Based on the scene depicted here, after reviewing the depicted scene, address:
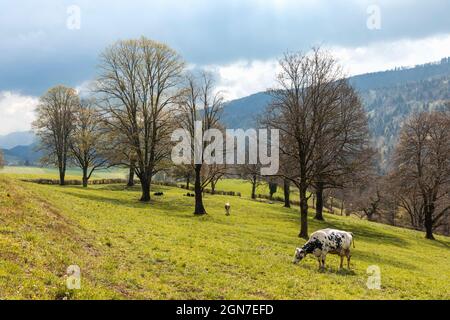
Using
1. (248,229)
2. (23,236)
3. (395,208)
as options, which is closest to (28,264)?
(23,236)

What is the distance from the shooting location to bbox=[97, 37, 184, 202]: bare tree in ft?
173

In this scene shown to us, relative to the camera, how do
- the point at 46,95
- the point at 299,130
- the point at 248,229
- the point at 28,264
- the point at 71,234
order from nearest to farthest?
the point at 28,264, the point at 71,234, the point at 299,130, the point at 248,229, the point at 46,95

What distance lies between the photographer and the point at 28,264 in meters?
14.0

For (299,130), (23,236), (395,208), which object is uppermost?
(299,130)

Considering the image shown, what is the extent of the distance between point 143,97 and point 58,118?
94.9ft

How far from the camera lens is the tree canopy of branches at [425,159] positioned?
50919 millimetres

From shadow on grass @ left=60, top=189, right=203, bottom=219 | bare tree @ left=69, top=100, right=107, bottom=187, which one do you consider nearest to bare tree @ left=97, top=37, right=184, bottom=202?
shadow on grass @ left=60, top=189, right=203, bottom=219

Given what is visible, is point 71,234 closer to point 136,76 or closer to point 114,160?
point 136,76

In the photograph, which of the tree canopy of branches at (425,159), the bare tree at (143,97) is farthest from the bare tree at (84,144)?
the tree canopy of branches at (425,159)

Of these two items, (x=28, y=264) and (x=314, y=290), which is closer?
(x=28, y=264)

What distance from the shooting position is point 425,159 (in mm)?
52688

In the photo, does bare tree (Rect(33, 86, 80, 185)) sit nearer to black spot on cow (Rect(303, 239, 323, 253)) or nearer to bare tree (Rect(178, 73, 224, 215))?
bare tree (Rect(178, 73, 224, 215))

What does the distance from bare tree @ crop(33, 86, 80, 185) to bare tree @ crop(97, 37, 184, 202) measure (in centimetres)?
2521
